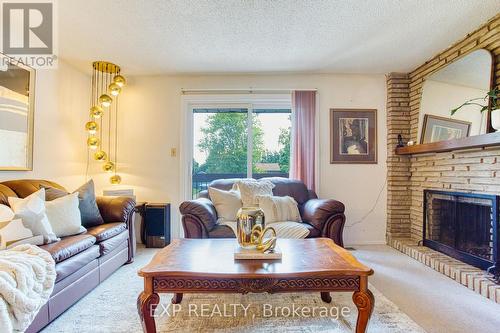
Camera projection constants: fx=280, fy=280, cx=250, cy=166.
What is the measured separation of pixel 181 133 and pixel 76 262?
2.22 meters

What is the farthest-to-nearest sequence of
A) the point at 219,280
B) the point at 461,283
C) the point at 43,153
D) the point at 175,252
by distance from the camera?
1. the point at 43,153
2. the point at 461,283
3. the point at 175,252
4. the point at 219,280

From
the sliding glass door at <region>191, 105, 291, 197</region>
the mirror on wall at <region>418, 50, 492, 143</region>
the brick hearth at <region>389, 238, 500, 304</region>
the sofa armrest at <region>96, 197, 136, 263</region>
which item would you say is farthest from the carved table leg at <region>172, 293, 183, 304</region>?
the mirror on wall at <region>418, 50, 492, 143</region>

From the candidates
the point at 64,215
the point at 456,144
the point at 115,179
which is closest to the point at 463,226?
the point at 456,144

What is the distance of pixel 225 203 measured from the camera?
3008 millimetres

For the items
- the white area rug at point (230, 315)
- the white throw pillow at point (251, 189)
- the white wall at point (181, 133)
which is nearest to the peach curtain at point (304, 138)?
the white wall at point (181, 133)

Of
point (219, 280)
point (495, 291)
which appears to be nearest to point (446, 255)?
point (495, 291)

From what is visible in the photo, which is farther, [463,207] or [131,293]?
[463,207]

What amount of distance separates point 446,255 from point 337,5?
2653mm

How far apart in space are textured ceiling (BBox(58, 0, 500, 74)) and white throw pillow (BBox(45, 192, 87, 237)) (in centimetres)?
159

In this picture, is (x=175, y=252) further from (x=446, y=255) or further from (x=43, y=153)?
(x=446, y=255)

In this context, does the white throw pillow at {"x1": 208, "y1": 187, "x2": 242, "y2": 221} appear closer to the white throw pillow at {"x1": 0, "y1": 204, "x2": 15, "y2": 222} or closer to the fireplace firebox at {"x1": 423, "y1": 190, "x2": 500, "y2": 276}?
the white throw pillow at {"x1": 0, "y1": 204, "x2": 15, "y2": 222}

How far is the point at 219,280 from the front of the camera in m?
1.45

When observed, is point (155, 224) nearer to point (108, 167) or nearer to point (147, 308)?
point (108, 167)

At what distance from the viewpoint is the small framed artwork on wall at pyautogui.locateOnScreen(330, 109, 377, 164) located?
3.85 meters
